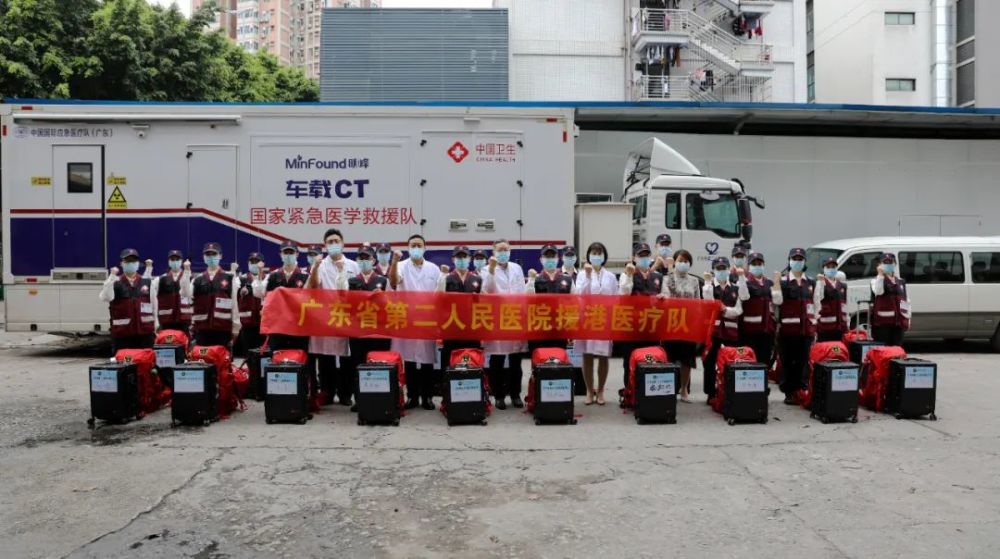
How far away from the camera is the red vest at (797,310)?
882cm

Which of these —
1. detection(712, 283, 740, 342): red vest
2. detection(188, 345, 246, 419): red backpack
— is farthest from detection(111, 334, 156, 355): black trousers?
detection(712, 283, 740, 342): red vest

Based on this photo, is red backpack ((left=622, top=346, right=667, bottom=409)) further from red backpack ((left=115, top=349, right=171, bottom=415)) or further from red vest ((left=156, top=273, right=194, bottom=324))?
red vest ((left=156, top=273, right=194, bottom=324))

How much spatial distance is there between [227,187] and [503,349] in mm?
6000

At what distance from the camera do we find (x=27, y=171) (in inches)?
477

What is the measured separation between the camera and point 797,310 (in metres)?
8.82

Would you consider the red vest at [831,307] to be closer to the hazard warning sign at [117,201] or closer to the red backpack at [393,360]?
the red backpack at [393,360]

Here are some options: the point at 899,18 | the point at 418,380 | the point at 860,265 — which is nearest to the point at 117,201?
the point at 418,380

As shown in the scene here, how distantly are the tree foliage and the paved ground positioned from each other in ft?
42.5

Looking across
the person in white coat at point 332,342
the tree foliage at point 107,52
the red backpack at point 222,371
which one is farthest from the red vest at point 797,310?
the tree foliage at point 107,52

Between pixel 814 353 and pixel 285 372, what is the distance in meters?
5.73

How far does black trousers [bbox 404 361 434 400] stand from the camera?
28.6 ft

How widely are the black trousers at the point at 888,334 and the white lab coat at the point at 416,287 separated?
562cm

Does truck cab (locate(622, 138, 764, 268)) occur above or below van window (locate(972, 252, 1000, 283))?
above

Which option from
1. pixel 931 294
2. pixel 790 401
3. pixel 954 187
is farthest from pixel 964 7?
pixel 790 401
